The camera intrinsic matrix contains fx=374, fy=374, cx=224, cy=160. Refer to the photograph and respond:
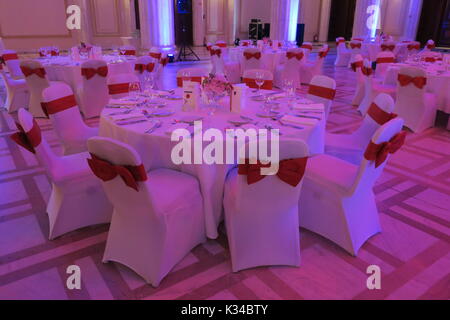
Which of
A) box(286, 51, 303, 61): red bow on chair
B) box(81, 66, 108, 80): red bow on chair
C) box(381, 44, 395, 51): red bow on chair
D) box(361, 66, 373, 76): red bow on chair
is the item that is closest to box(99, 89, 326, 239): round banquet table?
box(81, 66, 108, 80): red bow on chair

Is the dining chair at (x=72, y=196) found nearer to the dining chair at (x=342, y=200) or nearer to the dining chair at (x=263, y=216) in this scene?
the dining chair at (x=263, y=216)

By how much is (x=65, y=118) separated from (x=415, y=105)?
166 inches

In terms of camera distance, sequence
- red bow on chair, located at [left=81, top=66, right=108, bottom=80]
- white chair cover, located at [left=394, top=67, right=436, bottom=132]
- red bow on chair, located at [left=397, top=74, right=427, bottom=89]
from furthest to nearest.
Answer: red bow on chair, located at [left=81, top=66, right=108, bottom=80] → white chair cover, located at [left=394, top=67, right=436, bottom=132] → red bow on chair, located at [left=397, top=74, right=427, bottom=89]

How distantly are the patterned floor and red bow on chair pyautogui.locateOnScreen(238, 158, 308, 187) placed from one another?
2.20 ft

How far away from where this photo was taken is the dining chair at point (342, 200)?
2.34m

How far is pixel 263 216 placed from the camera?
225 cm

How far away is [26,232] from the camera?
2.71 metres

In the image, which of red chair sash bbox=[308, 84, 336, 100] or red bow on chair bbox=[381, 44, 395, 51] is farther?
red bow on chair bbox=[381, 44, 395, 51]

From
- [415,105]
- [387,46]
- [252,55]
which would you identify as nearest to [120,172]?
[415,105]

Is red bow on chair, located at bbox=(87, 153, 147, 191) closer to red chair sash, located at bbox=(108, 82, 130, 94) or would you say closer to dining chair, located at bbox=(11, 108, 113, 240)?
dining chair, located at bbox=(11, 108, 113, 240)

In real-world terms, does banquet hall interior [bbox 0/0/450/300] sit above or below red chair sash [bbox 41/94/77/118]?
below

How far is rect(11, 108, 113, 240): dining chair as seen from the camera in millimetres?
2561
